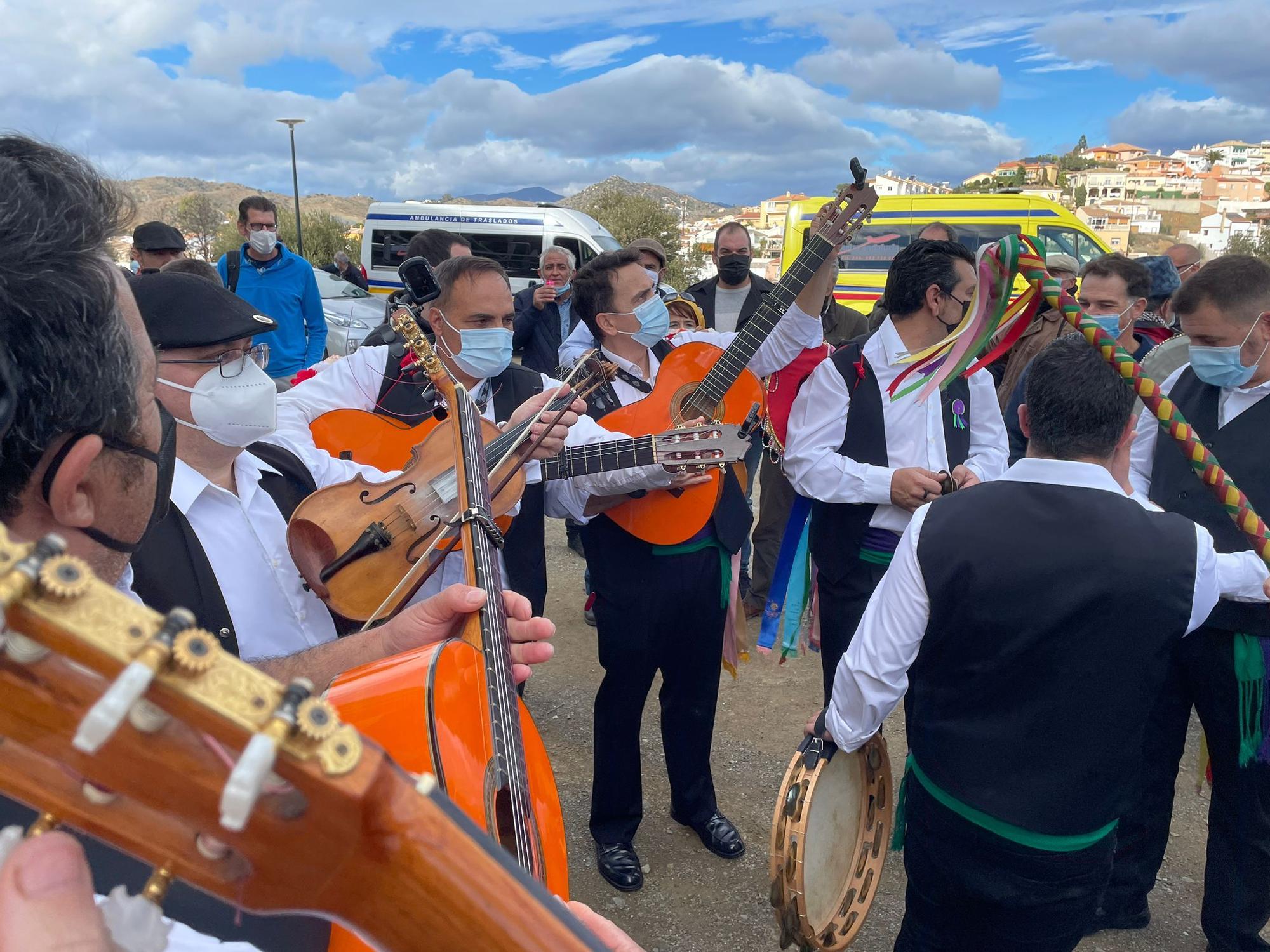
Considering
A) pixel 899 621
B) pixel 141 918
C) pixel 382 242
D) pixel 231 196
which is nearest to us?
pixel 141 918

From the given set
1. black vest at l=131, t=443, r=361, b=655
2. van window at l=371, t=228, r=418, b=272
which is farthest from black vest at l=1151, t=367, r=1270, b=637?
van window at l=371, t=228, r=418, b=272

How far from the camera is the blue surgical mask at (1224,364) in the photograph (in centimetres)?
275

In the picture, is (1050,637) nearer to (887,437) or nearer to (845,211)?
(887,437)

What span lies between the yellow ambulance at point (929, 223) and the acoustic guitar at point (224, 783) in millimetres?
11235

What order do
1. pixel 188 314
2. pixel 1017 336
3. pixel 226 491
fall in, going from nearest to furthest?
pixel 226 491
pixel 188 314
pixel 1017 336

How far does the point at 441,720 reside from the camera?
3.85ft

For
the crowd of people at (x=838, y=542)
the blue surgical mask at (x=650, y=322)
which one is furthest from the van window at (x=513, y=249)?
the blue surgical mask at (x=650, y=322)

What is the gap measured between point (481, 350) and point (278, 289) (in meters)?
4.11

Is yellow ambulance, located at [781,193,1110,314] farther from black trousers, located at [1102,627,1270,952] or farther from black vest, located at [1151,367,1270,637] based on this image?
black trousers, located at [1102,627,1270,952]

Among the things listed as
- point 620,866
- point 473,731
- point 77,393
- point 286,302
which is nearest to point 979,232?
point 286,302

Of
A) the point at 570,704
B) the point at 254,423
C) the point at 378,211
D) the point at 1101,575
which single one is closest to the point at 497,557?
the point at 254,423

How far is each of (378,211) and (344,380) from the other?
1772 cm

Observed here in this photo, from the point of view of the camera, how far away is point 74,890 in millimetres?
552

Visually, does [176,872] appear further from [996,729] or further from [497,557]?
[996,729]
